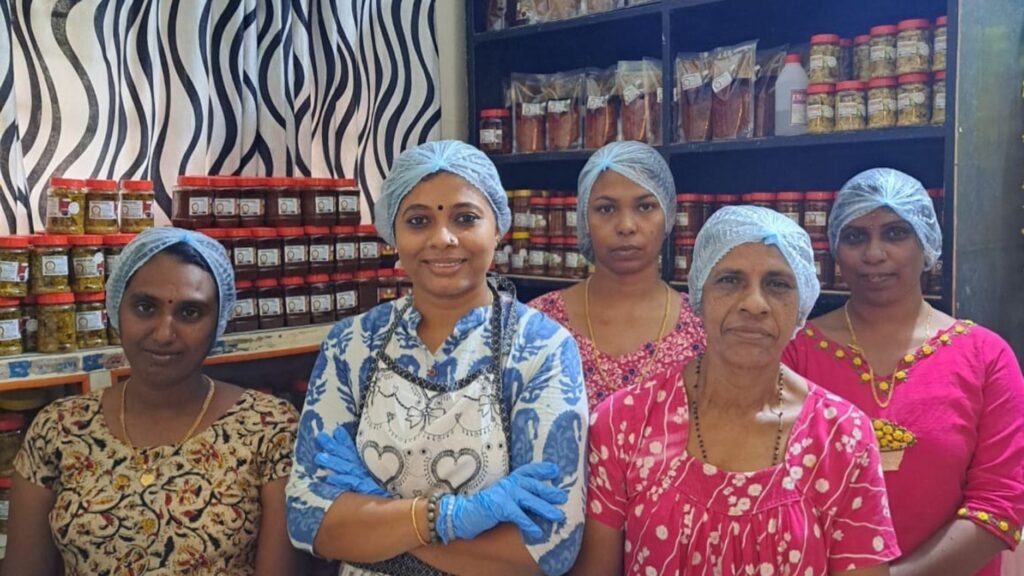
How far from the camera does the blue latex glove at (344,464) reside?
4.66 ft

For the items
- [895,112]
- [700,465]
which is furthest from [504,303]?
[895,112]

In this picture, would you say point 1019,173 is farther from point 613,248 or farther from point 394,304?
point 394,304

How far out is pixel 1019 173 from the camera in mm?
2262

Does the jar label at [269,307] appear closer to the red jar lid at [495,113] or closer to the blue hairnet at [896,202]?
the red jar lid at [495,113]

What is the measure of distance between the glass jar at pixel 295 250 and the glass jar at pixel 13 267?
0.71m

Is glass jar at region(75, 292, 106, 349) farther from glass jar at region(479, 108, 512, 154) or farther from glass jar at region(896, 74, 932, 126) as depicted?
glass jar at region(896, 74, 932, 126)

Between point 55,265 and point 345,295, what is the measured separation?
2.86 feet

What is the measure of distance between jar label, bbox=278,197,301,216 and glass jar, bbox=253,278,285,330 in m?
0.21

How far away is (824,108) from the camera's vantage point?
2301mm

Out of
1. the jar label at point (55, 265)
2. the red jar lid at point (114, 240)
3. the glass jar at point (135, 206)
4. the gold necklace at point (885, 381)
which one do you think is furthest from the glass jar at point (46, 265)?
the gold necklace at point (885, 381)

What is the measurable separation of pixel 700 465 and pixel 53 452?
4.02 feet

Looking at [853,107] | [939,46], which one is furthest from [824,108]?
[939,46]

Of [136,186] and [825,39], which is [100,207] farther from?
[825,39]

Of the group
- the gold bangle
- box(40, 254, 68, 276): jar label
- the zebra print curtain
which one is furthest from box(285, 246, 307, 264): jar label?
the gold bangle
